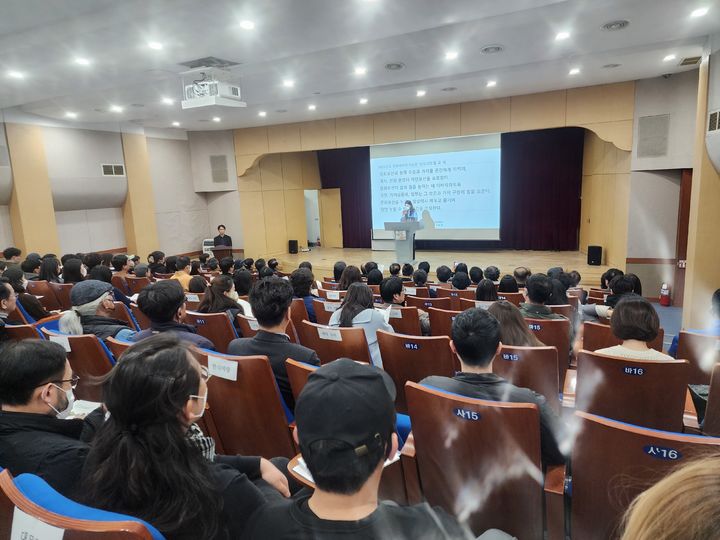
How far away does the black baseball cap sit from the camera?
837 millimetres

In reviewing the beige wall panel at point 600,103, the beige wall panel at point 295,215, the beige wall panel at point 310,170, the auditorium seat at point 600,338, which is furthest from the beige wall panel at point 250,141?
the auditorium seat at point 600,338

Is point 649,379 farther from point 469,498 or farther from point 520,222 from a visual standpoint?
point 520,222

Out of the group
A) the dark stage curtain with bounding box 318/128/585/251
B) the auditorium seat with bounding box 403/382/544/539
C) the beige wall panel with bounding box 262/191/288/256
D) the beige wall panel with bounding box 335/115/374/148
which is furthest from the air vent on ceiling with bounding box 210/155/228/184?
the auditorium seat with bounding box 403/382/544/539

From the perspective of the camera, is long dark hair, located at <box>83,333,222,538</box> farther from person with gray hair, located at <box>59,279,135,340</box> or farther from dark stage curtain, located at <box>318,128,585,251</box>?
dark stage curtain, located at <box>318,128,585,251</box>

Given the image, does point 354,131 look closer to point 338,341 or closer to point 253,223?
point 253,223

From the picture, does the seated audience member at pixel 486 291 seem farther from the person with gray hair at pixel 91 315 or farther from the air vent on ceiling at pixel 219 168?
the air vent on ceiling at pixel 219 168

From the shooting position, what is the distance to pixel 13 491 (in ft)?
2.91

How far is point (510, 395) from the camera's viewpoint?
5.15 ft

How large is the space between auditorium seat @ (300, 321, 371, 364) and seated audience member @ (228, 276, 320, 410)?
0.43 meters

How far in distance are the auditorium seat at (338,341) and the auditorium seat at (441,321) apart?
0.96m

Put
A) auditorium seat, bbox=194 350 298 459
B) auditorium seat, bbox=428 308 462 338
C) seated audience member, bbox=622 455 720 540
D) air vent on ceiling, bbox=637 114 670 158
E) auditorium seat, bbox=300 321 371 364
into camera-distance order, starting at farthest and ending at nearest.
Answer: air vent on ceiling, bbox=637 114 670 158 < auditorium seat, bbox=428 308 462 338 < auditorium seat, bbox=300 321 371 364 < auditorium seat, bbox=194 350 298 459 < seated audience member, bbox=622 455 720 540

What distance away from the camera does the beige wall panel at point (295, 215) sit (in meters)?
12.8

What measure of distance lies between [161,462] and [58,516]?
Result: 21 cm

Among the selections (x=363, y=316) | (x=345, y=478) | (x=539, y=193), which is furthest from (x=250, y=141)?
(x=345, y=478)
